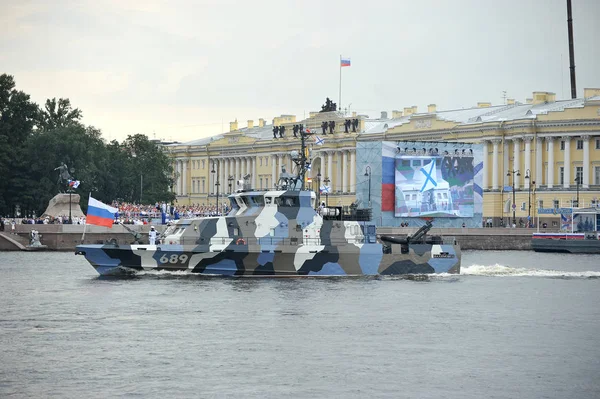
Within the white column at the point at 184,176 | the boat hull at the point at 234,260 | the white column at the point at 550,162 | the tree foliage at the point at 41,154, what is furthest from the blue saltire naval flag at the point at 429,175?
the white column at the point at 184,176

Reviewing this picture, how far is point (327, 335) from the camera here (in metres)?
33.2

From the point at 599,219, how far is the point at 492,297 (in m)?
49.2

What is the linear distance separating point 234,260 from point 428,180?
4970 centimetres

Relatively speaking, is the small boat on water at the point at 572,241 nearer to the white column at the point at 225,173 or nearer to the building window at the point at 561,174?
the building window at the point at 561,174

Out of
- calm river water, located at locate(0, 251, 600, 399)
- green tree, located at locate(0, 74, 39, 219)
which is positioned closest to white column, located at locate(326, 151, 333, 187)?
green tree, located at locate(0, 74, 39, 219)

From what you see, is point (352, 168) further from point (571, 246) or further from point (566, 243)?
point (571, 246)

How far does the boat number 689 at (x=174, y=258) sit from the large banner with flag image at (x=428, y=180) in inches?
1896

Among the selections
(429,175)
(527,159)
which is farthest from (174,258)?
(527,159)

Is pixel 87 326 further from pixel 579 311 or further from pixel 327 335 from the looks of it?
pixel 579 311

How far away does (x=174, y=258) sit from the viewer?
1822 inches

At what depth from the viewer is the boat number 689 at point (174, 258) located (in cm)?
4628

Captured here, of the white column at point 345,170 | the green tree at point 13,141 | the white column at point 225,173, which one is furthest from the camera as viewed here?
the white column at point 225,173

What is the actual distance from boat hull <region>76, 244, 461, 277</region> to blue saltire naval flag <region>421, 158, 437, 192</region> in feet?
154

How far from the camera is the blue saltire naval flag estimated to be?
9425 cm
